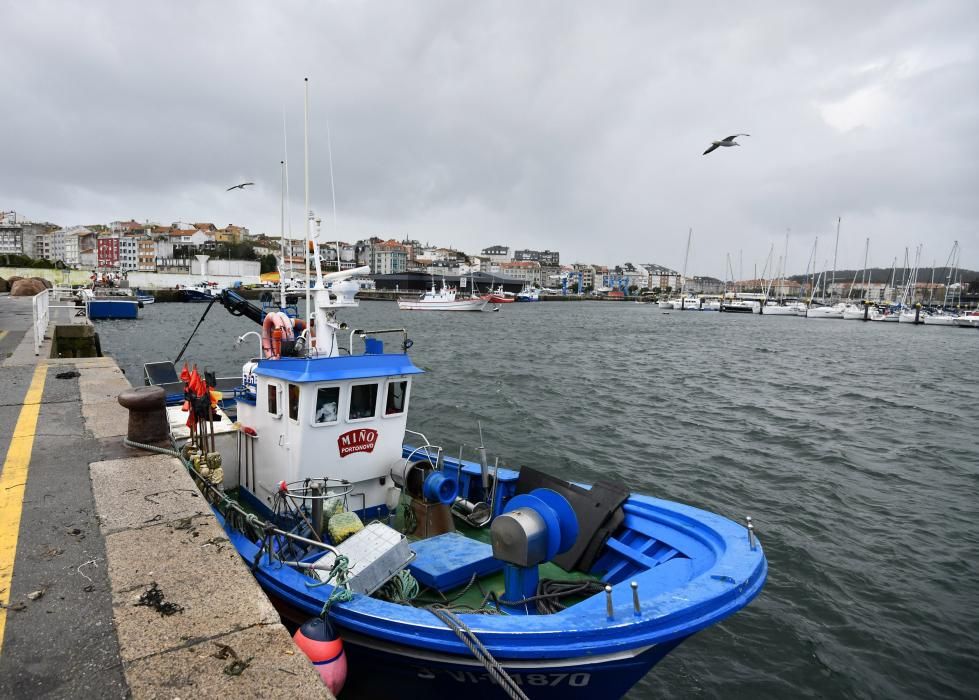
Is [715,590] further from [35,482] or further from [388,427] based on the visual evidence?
[35,482]

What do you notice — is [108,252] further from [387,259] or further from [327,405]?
[327,405]

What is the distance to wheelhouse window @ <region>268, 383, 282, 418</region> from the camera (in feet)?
23.6

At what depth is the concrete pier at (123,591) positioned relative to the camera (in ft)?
10.3

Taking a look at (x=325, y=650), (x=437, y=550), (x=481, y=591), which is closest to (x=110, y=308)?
(x=437, y=550)

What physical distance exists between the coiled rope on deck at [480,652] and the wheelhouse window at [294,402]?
324cm

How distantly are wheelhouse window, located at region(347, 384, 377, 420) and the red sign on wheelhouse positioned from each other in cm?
21

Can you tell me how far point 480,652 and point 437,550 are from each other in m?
2.28

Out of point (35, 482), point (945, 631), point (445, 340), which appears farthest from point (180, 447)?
point (445, 340)

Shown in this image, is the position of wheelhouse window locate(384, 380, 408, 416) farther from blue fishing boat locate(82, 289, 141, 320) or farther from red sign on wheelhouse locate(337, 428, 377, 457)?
blue fishing boat locate(82, 289, 141, 320)

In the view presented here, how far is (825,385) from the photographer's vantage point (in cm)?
2769

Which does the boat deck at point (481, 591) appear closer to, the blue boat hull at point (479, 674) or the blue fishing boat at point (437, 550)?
the blue fishing boat at point (437, 550)

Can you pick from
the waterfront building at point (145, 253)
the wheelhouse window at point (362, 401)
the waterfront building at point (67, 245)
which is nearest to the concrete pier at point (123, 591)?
the wheelhouse window at point (362, 401)

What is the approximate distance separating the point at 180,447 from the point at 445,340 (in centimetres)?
3723

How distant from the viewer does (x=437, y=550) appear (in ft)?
20.9
